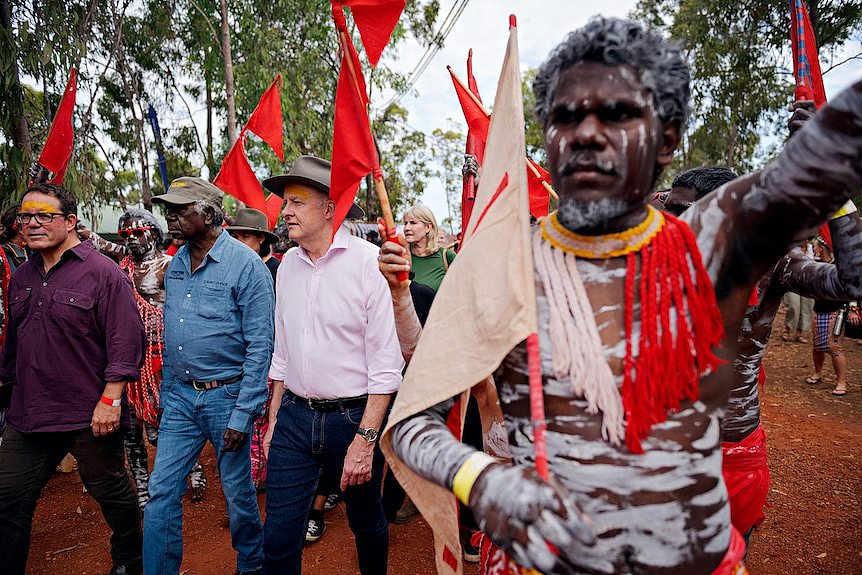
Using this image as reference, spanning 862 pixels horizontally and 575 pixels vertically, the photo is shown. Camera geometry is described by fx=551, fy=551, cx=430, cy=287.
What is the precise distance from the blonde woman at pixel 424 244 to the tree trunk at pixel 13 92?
5817 mm

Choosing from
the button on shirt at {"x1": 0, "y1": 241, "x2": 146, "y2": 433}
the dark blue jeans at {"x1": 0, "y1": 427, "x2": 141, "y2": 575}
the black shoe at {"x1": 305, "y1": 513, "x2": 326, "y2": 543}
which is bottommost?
the black shoe at {"x1": 305, "y1": 513, "x2": 326, "y2": 543}

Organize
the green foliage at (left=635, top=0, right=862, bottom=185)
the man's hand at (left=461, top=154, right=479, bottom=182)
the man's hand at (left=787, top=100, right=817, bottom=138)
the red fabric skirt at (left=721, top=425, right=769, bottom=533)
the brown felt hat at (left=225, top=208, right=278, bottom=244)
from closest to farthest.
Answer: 1. the man's hand at (left=787, top=100, right=817, bottom=138)
2. the red fabric skirt at (left=721, top=425, right=769, bottom=533)
3. the man's hand at (left=461, top=154, right=479, bottom=182)
4. the brown felt hat at (left=225, top=208, right=278, bottom=244)
5. the green foliage at (left=635, top=0, right=862, bottom=185)

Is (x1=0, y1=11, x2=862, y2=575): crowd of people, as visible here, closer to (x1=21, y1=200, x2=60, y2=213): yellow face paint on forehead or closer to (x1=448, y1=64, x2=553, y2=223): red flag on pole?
(x1=21, y1=200, x2=60, y2=213): yellow face paint on forehead

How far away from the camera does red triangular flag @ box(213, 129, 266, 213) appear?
411 cm

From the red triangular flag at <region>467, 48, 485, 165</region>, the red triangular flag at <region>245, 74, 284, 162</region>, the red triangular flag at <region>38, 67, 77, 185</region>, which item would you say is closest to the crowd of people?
the red triangular flag at <region>467, 48, 485, 165</region>

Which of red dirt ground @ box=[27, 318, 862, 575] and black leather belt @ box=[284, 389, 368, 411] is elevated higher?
black leather belt @ box=[284, 389, 368, 411]

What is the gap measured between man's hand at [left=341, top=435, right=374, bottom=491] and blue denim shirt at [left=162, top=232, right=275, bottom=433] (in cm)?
84

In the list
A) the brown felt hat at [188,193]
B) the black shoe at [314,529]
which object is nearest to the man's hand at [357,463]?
the black shoe at [314,529]

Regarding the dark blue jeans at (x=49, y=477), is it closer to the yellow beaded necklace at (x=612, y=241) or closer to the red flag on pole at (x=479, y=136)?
the red flag on pole at (x=479, y=136)

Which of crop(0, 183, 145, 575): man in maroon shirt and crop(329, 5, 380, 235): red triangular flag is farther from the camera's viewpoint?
crop(0, 183, 145, 575): man in maroon shirt

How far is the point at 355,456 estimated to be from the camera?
2.64 metres

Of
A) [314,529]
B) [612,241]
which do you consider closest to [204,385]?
[314,529]

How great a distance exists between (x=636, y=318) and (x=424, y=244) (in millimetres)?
3532

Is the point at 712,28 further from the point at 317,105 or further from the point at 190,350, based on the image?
the point at 190,350
